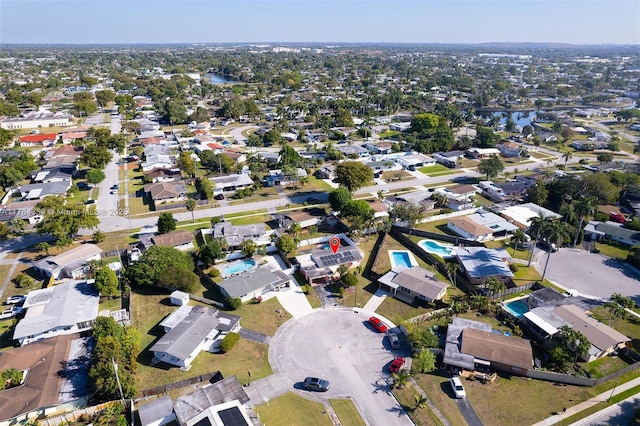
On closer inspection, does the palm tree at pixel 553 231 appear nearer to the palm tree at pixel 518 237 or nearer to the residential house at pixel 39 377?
the palm tree at pixel 518 237

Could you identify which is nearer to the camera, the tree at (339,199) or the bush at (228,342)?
the bush at (228,342)

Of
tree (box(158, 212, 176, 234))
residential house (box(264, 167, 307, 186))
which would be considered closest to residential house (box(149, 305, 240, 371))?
tree (box(158, 212, 176, 234))

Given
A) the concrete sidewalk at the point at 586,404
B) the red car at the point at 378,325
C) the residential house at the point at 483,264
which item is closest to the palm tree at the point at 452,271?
the residential house at the point at 483,264

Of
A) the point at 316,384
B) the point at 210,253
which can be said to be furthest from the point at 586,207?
the point at 210,253

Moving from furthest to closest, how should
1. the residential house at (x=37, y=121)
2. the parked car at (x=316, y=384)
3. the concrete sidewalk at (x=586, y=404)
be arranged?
1. the residential house at (x=37, y=121)
2. the parked car at (x=316, y=384)
3. the concrete sidewalk at (x=586, y=404)

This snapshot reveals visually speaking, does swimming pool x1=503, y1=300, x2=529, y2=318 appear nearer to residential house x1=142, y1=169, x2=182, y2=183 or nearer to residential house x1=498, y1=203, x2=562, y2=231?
residential house x1=498, y1=203, x2=562, y2=231

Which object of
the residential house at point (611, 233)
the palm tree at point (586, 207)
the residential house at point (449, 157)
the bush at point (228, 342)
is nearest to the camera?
the bush at point (228, 342)

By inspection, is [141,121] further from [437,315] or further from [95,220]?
[437,315]

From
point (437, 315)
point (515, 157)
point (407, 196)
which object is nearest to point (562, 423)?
point (437, 315)
